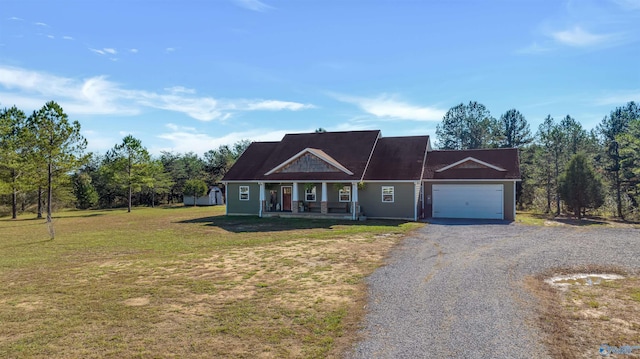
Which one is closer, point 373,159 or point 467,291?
point 467,291

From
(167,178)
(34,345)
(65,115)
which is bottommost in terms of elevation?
(34,345)

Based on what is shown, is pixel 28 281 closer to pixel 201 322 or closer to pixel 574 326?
pixel 201 322

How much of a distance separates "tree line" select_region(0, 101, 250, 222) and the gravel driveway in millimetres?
18791

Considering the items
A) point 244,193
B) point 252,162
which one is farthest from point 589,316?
point 252,162

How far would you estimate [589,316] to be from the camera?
657 centimetres

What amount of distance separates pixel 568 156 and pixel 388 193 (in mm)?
24861

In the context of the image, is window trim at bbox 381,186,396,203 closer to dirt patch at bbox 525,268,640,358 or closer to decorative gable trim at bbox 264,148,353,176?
decorative gable trim at bbox 264,148,353,176

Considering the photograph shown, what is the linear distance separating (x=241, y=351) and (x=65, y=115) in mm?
25078

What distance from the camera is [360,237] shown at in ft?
52.9

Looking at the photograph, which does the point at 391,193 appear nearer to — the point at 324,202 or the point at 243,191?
the point at 324,202

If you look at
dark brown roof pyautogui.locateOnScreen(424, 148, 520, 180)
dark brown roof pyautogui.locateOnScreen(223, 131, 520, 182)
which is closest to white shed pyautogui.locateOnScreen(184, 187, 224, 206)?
dark brown roof pyautogui.locateOnScreen(223, 131, 520, 182)

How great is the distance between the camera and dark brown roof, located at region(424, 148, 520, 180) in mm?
23578

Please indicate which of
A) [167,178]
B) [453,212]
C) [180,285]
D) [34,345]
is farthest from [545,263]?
[167,178]

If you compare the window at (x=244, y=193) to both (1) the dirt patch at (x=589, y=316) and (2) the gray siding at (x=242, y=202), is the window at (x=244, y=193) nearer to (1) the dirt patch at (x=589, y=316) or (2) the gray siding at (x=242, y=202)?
(2) the gray siding at (x=242, y=202)
